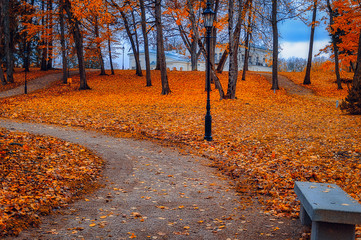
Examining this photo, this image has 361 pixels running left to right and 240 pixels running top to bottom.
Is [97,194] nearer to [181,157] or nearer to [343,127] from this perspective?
[181,157]

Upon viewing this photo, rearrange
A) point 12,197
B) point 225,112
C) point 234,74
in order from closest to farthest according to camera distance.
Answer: point 12,197 < point 225,112 < point 234,74

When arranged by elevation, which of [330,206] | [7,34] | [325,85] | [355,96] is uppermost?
[7,34]

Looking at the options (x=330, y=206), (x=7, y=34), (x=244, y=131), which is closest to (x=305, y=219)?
(x=330, y=206)

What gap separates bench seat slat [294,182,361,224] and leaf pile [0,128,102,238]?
4.14 meters

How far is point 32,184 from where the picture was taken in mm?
6457

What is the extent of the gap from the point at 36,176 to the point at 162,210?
9.48 ft

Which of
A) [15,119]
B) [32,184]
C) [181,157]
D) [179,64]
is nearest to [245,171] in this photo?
[181,157]

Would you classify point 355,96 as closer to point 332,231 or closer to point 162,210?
point 332,231

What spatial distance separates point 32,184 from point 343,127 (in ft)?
37.2

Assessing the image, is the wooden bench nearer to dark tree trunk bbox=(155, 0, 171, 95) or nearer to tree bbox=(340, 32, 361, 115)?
tree bbox=(340, 32, 361, 115)

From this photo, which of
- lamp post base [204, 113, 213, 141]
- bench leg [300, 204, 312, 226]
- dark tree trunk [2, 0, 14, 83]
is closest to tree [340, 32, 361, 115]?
lamp post base [204, 113, 213, 141]

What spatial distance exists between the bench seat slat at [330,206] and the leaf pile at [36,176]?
Result: 163 inches

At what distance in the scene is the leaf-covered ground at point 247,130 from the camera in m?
7.84

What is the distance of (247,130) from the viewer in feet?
43.6
